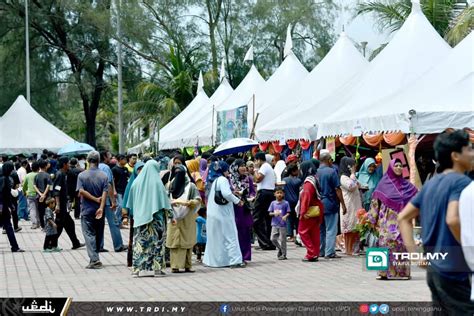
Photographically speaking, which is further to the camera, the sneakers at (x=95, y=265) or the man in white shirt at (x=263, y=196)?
the man in white shirt at (x=263, y=196)

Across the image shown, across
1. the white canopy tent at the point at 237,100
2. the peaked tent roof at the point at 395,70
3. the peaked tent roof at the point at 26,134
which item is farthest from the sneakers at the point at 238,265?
the peaked tent roof at the point at 26,134

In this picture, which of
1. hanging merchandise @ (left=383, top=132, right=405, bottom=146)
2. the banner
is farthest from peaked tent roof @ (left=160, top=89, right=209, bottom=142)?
hanging merchandise @ (left=383, top=132, right=405, bottom=146)

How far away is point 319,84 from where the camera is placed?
24156mm

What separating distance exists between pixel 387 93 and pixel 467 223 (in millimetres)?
12404

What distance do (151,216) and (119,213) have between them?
28.8 feet

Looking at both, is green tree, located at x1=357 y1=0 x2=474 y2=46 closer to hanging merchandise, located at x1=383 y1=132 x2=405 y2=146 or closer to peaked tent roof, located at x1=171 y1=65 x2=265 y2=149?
peaked tent roof, located at x1=171 y1=65 x2=265 y2=149

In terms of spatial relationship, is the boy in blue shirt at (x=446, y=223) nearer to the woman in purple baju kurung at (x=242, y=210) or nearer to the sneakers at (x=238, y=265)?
the sneakers at (x=238, y=265)

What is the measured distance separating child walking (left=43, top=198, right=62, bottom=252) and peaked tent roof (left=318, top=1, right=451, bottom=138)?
5286 millimetres

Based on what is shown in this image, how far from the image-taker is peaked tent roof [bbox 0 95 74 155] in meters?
36.5

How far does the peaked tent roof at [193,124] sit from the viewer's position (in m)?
30.5

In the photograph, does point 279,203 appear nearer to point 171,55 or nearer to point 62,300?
point 62,300

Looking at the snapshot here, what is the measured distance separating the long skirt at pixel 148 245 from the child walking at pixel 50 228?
159 inches

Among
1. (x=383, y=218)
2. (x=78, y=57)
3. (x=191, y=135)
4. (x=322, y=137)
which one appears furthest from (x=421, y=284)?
(x=78, y=57)

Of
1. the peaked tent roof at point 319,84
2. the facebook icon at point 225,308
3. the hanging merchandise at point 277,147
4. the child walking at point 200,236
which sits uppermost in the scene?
the peaked tent roof at point 319,84
